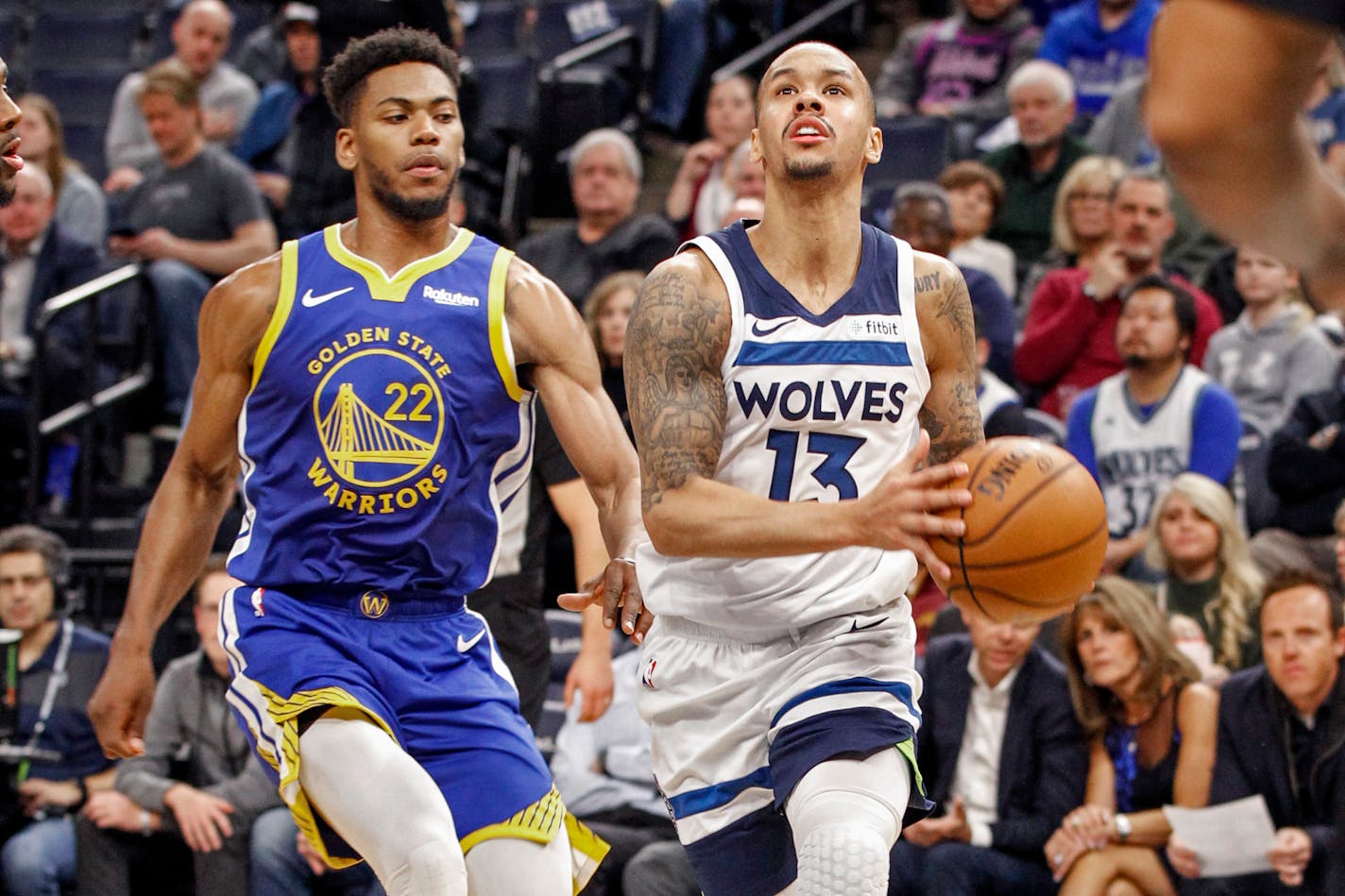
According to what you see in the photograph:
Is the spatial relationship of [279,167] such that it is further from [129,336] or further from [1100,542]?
[1100,542]

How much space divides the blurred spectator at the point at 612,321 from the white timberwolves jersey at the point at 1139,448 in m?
1.98

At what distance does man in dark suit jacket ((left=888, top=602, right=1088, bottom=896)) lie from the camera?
6.18 m

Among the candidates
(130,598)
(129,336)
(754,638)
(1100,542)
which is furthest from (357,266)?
(129,336)

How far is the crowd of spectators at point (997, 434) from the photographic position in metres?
6.09

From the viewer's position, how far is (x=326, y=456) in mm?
4227

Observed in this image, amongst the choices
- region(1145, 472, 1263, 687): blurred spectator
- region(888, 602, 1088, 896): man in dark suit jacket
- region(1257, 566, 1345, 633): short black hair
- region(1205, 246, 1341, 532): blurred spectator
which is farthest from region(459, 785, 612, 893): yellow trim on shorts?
region(1205, 246, 1341, 532): blurred spectator

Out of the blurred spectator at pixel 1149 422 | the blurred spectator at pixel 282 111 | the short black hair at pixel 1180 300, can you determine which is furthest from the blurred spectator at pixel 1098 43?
the blurred spectator at pixel 282 111

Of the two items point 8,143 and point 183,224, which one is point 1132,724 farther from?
point 183,224

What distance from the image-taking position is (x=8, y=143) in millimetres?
3723

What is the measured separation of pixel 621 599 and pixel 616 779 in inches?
111

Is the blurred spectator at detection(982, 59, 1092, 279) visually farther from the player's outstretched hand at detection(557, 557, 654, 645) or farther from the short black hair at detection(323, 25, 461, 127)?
the player's outstretched hand at detection(557, 557, 654, 645)

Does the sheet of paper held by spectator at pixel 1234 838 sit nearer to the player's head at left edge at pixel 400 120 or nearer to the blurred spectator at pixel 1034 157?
the player's head at left edge at pixel 400 120

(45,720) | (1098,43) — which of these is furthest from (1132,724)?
(1098,43)

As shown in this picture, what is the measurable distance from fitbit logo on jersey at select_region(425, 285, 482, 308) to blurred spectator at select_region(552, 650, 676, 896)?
261 cm
